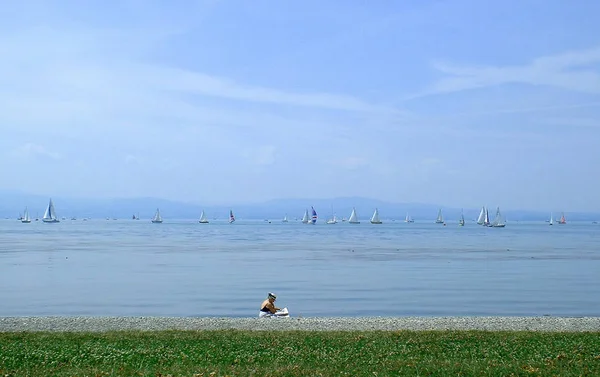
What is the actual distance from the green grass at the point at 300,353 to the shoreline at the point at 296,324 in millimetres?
2060

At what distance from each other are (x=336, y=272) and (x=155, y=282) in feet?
42.5

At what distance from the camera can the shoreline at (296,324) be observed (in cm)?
2125

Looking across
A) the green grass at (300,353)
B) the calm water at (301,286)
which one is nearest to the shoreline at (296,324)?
Result: the green grass at (300,353)

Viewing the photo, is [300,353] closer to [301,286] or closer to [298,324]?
[298,324]

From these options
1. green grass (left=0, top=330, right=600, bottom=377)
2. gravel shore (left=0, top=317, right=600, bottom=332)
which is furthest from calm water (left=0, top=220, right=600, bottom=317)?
green grass (left=0, top=330, right=600, bottom=377)

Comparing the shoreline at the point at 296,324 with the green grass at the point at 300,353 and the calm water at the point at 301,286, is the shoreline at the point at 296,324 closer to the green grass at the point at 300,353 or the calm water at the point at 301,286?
the green grass at the point at 300,353

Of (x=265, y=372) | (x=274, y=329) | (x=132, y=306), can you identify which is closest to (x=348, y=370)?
(x=265, y=372)

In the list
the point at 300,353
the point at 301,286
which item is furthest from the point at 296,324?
the point at 301,286

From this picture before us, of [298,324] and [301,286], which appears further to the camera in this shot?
[301,286]

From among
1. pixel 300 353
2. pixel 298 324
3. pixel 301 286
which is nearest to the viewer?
pixel 300 353

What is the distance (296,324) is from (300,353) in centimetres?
711

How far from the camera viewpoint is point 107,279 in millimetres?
45906

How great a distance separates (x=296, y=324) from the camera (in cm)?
2241

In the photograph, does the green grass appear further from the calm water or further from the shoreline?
the calm water
